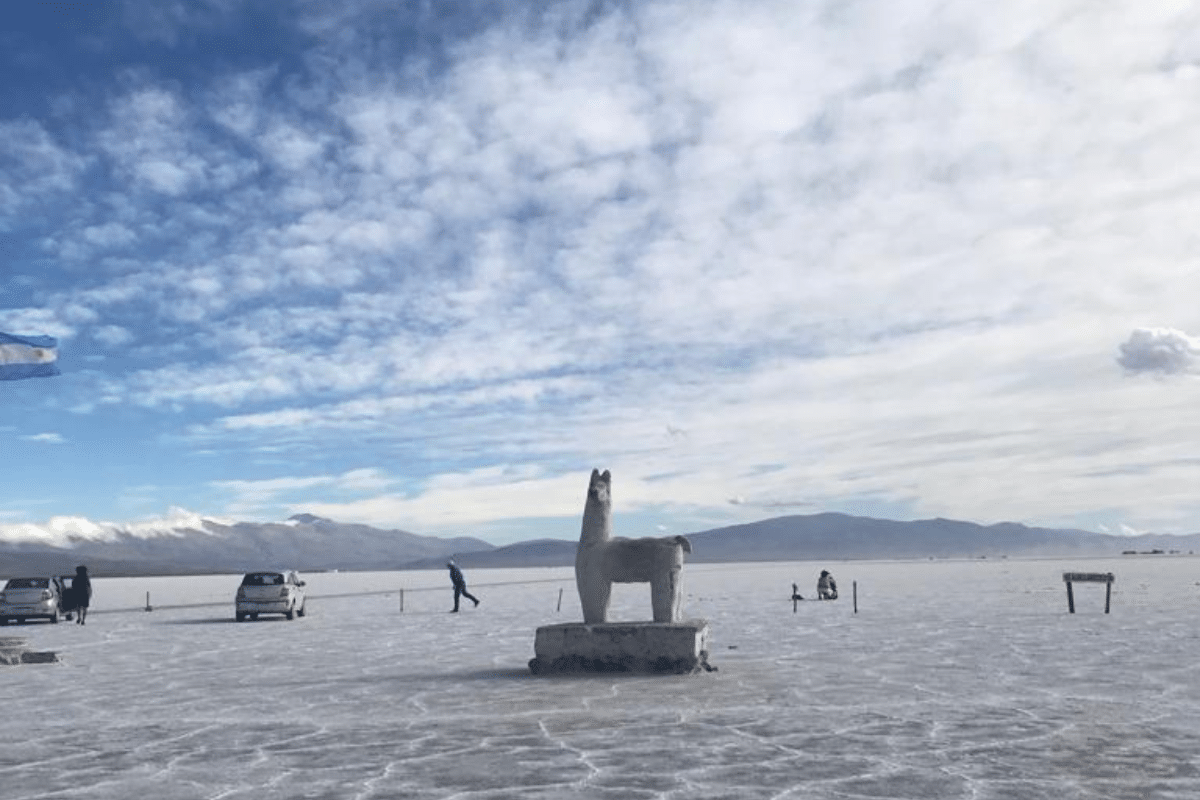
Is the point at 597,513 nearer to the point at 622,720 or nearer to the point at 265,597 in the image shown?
the point at 622,720

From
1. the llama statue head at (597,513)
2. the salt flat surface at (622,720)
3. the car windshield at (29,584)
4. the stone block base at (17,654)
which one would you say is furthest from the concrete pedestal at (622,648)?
the car windshield at (29,584)

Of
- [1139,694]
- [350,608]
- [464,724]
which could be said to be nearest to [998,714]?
[1139,694]

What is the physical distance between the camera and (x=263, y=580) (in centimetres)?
3656

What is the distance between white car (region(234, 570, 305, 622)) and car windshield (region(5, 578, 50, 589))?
606 cm

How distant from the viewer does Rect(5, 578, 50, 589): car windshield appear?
118 feet

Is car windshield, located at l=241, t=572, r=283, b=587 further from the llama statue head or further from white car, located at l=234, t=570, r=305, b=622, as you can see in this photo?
the llama statue head

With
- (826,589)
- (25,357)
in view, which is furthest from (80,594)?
(826,589)

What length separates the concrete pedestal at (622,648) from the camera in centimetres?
1803

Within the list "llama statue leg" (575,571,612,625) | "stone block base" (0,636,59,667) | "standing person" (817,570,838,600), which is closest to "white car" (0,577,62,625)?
"stone block base" (0,636,59,667)

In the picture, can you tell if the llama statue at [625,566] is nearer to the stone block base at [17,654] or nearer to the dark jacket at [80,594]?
the stone block base at [17,654]

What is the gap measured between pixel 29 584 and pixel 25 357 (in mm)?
12358

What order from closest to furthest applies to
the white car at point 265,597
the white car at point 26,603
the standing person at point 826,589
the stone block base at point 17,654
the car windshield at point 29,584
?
the stone block base at point 17,654
the white car at point 26,603
the white car at point 265,597
the car windshield at point 29,584
the standing person at point 826,589

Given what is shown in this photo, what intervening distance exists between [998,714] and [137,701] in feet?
36.2

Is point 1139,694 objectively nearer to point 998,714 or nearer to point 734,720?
point 998,714
